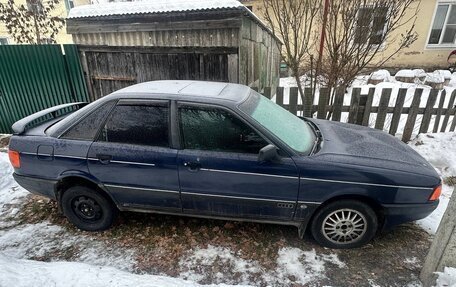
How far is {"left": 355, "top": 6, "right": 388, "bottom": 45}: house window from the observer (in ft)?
15.0

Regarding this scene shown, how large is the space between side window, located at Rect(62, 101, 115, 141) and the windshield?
1476 millimetres

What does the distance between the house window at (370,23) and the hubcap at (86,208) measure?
4.94m

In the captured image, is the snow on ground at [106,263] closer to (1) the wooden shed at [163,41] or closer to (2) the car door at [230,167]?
(2) the car door at [230,167]

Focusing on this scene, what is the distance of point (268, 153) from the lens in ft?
8.16

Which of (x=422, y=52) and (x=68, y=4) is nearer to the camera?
(x=422, y=52)

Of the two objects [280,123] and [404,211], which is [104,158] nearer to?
[280,123]

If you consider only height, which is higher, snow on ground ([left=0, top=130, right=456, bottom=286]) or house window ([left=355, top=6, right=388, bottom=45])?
house window ([left=355, top=6, right=388, bottom=45])

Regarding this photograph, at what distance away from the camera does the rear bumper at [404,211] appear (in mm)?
2699

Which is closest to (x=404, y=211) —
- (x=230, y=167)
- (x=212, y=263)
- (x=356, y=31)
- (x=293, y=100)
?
(x=230, y=167)

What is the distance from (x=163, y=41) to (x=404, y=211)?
486 centimetres

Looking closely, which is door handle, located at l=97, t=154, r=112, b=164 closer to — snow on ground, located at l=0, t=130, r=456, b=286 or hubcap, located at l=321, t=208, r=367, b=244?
snow on ground, located at l=0, t=130, r=456, b=286

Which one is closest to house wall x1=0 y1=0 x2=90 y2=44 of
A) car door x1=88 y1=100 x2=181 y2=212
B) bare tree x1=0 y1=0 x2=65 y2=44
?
bare tree x1=0 y1=0 x2=65 y2=44

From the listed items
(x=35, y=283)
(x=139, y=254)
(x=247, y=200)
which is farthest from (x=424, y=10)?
(x=35, y=283)

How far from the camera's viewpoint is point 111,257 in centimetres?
287
